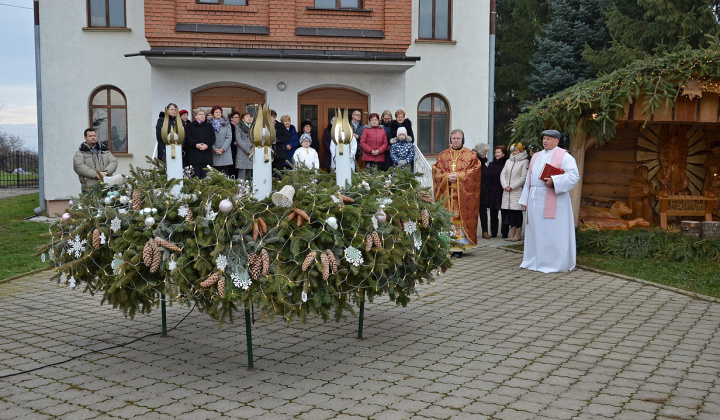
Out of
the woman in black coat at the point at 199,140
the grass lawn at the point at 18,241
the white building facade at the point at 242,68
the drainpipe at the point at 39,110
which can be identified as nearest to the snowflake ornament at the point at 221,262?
the grass lawn at the point at 18,241

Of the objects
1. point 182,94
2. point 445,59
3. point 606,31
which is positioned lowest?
point 182,94

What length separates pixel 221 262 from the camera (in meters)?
5.04

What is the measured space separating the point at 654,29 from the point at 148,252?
77.3ft

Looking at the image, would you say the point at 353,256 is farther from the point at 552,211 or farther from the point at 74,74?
the point at 74,74

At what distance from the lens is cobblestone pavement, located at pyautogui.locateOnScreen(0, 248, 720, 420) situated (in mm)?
4887

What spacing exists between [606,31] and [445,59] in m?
9.68

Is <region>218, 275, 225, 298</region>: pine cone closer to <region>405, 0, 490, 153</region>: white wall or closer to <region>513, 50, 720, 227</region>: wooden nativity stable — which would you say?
<region>513, 50, 720, 227</region>: wooden nativity stable

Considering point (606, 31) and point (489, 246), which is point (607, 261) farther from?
point (606, 31)

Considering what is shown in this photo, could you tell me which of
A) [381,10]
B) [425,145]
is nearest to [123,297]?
[381,10]

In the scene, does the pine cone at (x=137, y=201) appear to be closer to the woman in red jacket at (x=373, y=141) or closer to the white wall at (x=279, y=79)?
the woman in red jacket at (x=373, y=141)

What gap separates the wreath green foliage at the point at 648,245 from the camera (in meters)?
11.2

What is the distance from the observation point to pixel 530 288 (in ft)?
30.7

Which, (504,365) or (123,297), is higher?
(123,297)

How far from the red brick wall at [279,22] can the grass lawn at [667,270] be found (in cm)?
750
